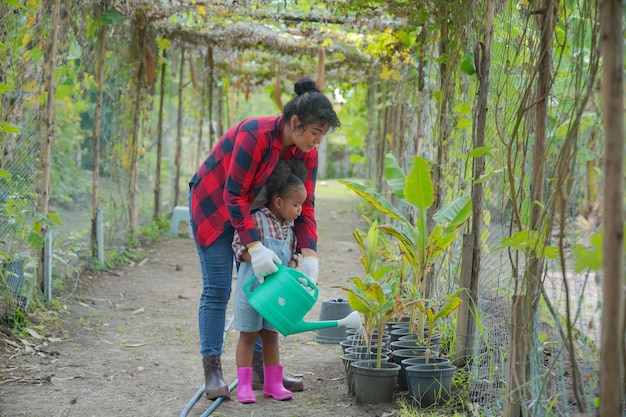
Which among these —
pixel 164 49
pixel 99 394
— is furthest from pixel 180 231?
pixel 99 394

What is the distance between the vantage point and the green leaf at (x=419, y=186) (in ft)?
12.2

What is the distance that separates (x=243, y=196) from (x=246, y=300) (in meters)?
0.54

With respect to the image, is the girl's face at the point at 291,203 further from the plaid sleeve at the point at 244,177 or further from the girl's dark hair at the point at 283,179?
the plaid sleeve at the point at 244,177

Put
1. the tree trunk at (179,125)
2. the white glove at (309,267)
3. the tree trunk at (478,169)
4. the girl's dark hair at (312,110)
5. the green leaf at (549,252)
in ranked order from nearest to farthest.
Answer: the green leaf at (549,252), the girl's dark hair at (312,110), the tree trunk at (478,169), the white glove at (309,267), the tree trunk at (179,125)

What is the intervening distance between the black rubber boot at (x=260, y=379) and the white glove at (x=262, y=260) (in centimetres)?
73

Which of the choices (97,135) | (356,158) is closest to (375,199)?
(97,135)

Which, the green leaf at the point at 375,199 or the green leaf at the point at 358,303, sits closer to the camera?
the green leaf at the point at 358,303

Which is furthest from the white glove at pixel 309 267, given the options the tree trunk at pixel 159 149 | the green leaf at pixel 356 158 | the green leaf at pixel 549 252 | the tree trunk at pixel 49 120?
the green leaf at pixel 356 158

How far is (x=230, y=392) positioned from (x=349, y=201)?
1521 cm

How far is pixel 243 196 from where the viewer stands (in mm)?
3729

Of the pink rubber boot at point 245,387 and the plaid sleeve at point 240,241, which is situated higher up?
the plaid sleeve at point 240,241

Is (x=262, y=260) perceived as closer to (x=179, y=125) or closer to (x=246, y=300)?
(x=246, y=300)

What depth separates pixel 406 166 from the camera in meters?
7.44

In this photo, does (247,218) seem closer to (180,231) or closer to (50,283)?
(50,283)
